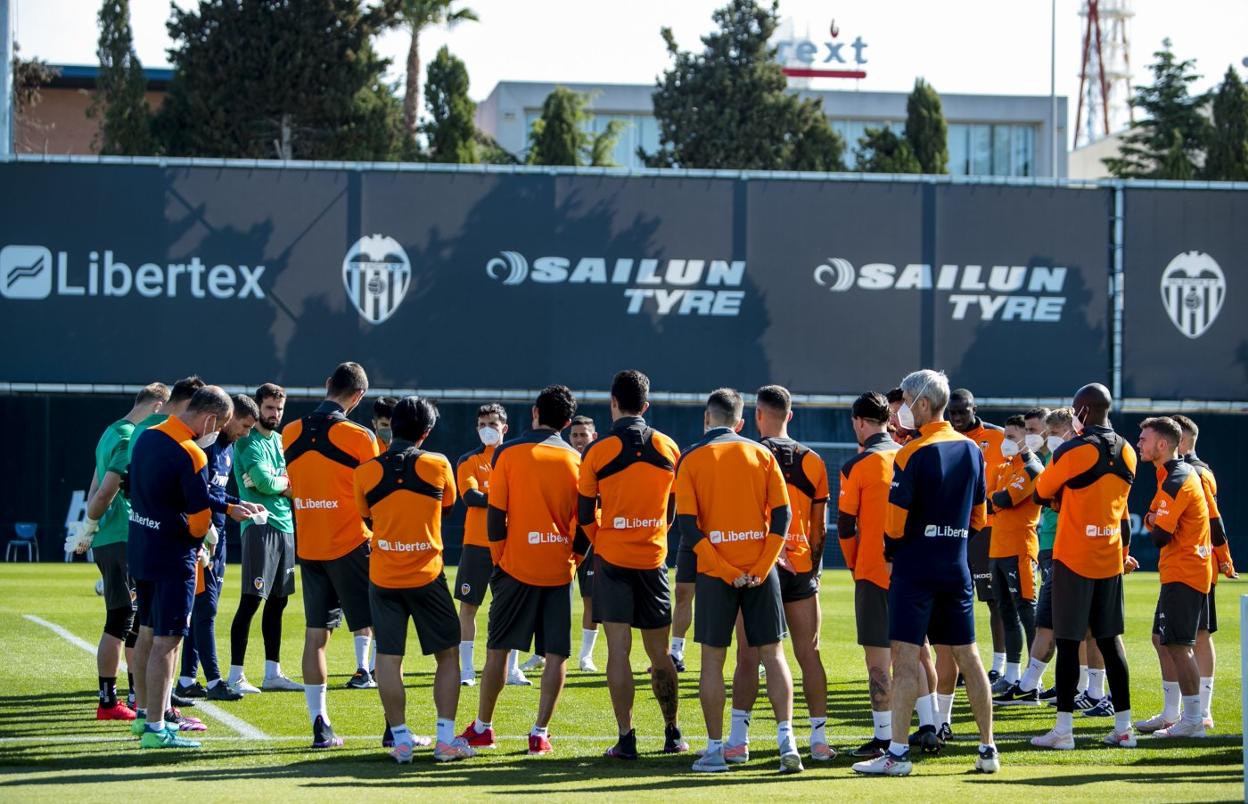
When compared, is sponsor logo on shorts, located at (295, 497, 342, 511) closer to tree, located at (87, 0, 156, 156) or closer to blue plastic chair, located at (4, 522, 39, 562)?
blue plastic chair, located at (4, 522, 39, 562)

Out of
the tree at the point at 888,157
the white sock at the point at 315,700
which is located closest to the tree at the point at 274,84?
the tree at the point at 888,157

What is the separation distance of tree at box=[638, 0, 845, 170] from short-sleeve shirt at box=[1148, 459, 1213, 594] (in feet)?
113

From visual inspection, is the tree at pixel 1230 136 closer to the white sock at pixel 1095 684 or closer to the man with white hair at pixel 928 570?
the white sock at pixel 1095 684

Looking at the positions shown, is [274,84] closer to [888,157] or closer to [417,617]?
[888,157]

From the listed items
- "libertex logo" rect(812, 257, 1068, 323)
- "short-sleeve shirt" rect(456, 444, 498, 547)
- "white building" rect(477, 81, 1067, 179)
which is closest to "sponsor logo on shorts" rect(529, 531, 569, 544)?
"short-sleeve shirt" rect(456, 444, 498, 547)

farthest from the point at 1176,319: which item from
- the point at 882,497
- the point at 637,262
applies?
the point at 882,497

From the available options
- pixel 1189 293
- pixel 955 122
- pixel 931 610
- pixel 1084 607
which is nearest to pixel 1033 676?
pixel 1084 607

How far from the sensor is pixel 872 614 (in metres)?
9.54

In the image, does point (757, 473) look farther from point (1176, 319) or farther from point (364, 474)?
point (1176, 319)

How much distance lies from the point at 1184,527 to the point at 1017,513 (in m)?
1.68

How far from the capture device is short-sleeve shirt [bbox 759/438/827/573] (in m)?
9.66

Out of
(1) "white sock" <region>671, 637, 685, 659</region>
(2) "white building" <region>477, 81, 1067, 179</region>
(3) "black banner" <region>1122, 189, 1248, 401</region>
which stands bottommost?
(1) "white sock" <region>671, 637, 685, 659</region>

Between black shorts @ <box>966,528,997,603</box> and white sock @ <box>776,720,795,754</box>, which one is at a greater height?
black shorts @ <box>966,528,997,603</box>

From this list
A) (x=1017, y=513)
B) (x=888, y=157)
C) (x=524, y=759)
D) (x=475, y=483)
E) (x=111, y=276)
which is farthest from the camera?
(x=888, y=157)
